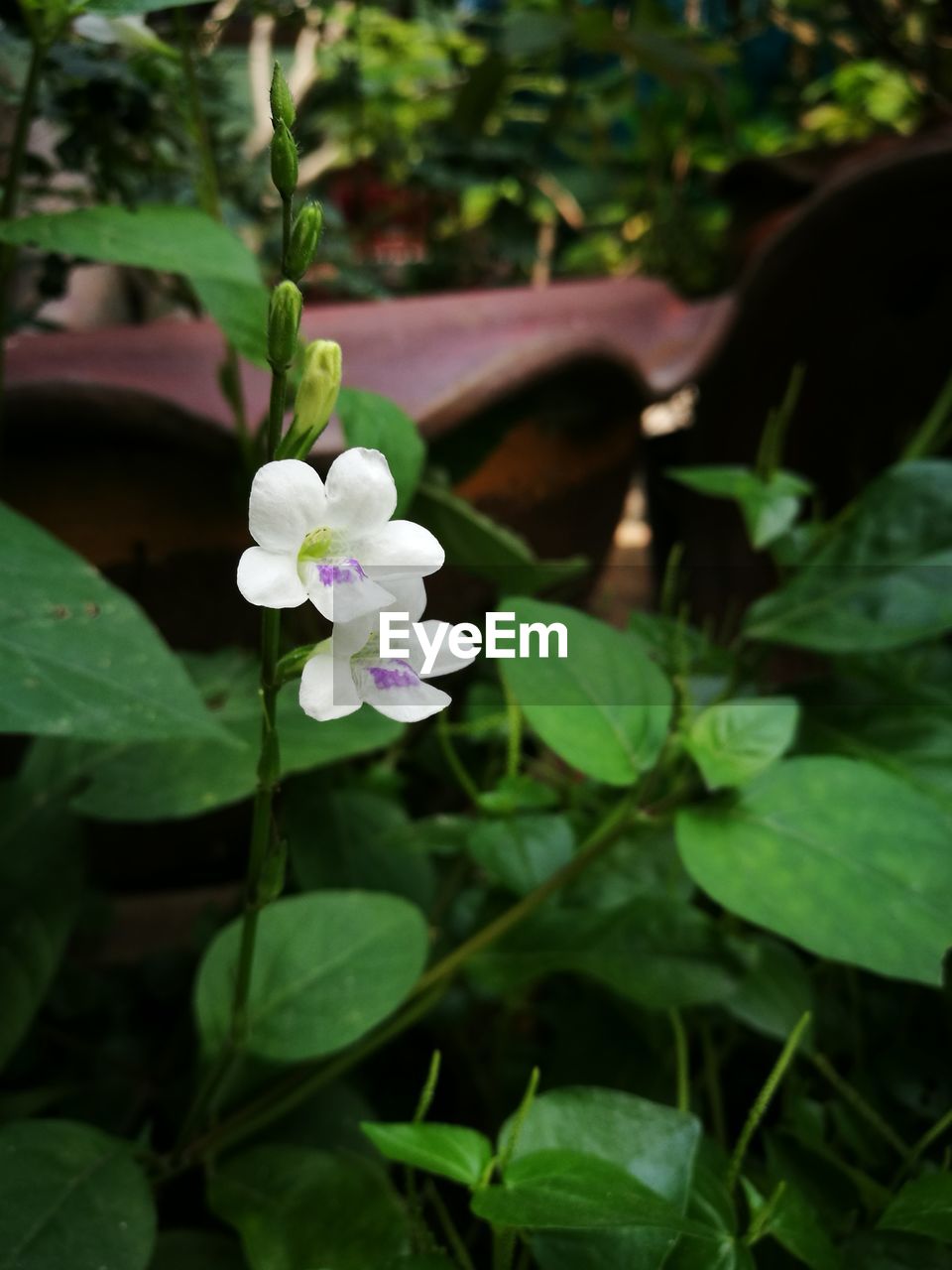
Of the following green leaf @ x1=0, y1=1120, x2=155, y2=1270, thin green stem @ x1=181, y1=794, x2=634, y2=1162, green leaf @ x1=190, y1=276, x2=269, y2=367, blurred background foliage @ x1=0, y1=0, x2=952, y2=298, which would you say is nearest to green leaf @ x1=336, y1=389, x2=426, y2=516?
green leaf @ x1=190, y1=276, x2=269, y2=367

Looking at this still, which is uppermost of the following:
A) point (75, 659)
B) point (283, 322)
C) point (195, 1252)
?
point (283, 322)

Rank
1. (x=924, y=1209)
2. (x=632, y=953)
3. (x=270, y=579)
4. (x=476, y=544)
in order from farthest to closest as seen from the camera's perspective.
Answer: (x=476, y=544)
(x=632, y=953)
(x=924, y=1209)
(x=270, y=579)

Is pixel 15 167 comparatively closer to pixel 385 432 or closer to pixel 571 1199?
pixel 385 432

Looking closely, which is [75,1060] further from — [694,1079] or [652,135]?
[652,135]

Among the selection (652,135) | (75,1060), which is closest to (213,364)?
(75,1060)

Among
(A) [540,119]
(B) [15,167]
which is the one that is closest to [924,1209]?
(B) [15,167]

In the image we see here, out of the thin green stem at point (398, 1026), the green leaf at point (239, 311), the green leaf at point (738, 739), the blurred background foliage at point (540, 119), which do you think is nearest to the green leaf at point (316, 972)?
the thin green stem at point (398, 1026)

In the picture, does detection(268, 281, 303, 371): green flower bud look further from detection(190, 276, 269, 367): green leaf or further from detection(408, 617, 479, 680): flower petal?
detection(190, 276, 269, 367): green leaf
